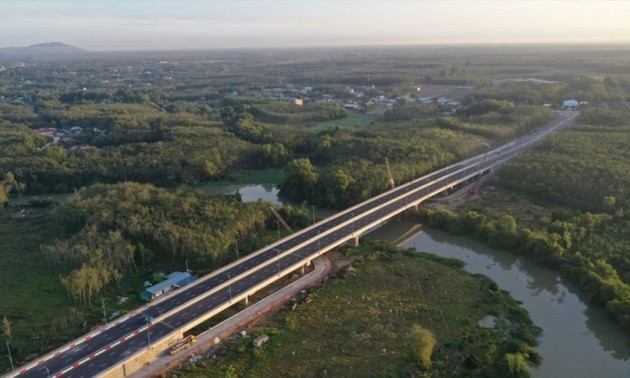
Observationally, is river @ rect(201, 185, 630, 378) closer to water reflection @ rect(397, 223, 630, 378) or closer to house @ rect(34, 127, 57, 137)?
water reflection @ rect(397, 223, 630, 378)

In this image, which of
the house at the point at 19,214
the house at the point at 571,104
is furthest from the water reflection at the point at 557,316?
the house at the point at 571,104

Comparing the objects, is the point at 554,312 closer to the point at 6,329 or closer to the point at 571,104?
the point at 6,329

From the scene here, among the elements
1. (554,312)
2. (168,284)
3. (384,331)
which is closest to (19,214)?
(168,284)

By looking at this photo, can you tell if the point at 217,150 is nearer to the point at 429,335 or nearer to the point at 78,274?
the point at 78,274

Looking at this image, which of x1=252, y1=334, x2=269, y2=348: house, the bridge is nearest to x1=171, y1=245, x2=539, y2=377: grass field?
x1=252, y1=334, x2=269, y2=348: house

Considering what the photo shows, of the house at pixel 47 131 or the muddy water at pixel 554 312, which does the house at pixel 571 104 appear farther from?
the house at pixel 47 131

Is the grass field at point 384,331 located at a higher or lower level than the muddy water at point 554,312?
higher
